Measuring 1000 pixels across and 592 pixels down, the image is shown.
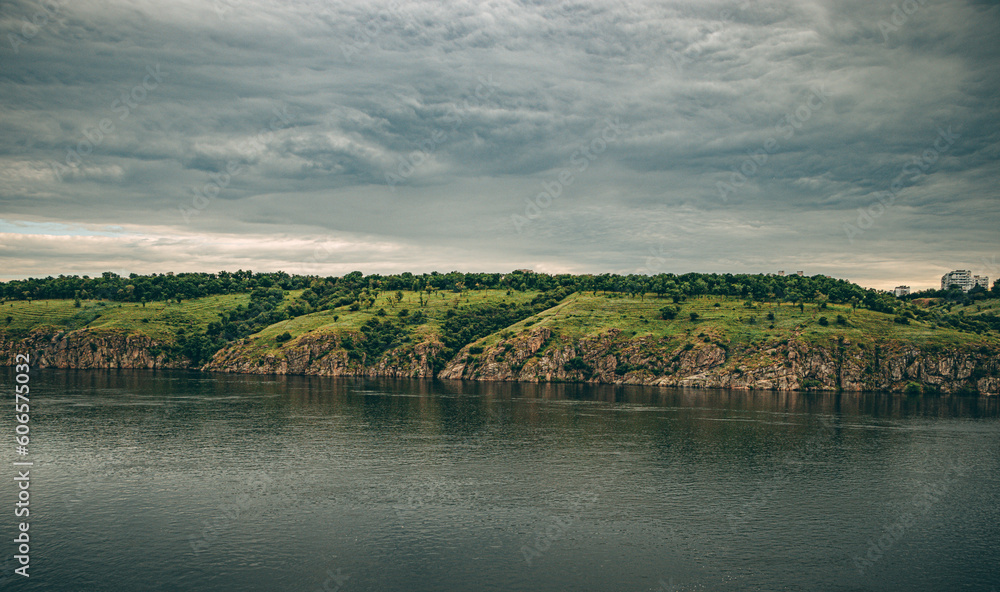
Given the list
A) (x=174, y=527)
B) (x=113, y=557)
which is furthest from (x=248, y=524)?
(x=113, y=557)

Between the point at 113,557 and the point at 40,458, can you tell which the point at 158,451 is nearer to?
the point at 40,458

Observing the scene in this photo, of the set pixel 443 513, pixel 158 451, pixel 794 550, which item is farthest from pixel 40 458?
pixel 794 550

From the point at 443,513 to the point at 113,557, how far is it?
1245 inches

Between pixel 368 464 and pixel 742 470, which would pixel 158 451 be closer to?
pixel 368 464

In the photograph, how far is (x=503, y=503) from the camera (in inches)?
2832

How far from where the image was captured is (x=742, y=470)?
295ft

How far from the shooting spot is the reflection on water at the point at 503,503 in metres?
52.9

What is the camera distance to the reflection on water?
2083 inches

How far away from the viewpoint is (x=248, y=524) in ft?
208

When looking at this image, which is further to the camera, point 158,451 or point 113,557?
point 158,451

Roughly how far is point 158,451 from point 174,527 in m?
41.5

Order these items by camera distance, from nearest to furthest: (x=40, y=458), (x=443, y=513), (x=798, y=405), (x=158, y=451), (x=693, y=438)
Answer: (x=443, y=513), (x=40, y=458), (x=158, y=451), (x=693, y=438), (x=798, y=405)

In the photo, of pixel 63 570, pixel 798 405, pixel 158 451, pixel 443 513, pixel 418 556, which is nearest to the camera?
pixel 63 570

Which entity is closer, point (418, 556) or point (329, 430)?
point (418, 556)
